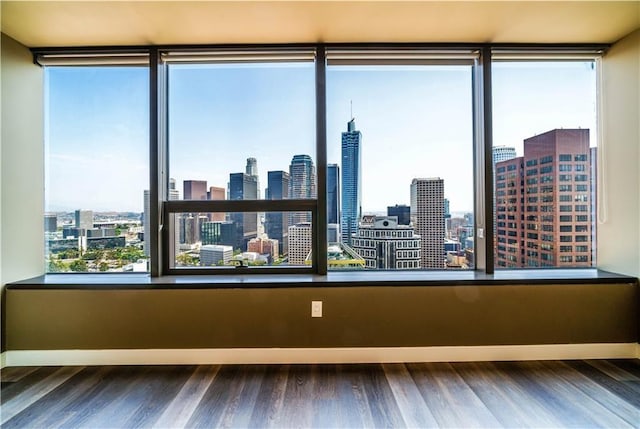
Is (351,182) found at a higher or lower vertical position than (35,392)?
higher

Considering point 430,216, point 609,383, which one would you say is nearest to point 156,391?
point 430,216

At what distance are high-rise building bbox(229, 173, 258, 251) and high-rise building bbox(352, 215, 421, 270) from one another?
2.90 ft

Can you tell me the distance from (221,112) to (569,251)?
3.22 meters

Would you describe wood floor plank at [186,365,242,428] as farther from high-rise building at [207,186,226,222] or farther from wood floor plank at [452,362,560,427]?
wood floor plank at [452,362,560,427]

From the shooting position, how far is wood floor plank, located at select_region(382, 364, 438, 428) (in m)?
1.57

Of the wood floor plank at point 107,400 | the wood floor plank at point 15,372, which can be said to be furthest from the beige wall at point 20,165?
the wood floor plank at point 107,400

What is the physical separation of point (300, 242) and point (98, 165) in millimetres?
1858

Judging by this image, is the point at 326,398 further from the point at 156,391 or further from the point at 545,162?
the point at 545,162

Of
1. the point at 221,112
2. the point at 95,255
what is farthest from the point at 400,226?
the point at 95,255

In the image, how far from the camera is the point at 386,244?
8.22 feet

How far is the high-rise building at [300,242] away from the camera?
7.99ft

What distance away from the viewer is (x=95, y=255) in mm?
2473

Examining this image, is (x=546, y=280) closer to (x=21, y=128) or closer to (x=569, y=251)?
(x=569, y=251)

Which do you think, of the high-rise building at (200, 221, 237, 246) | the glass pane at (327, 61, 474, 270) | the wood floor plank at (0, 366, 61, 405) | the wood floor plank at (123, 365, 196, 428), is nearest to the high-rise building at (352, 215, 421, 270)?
the glass pane at (327, 61, 474, 270)
